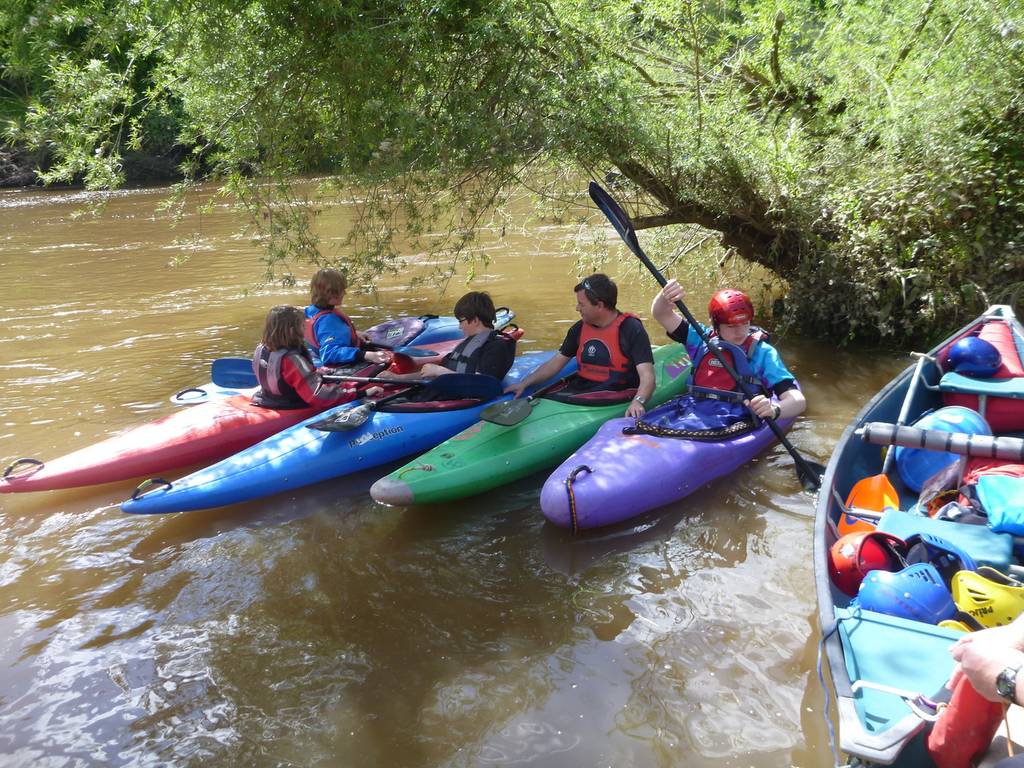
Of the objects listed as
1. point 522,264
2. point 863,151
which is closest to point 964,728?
point 863,151

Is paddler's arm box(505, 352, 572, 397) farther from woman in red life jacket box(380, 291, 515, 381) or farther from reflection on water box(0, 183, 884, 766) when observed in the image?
reflection on water box(0, 183, 884, 766)

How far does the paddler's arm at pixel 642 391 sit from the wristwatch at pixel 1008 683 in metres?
2.98

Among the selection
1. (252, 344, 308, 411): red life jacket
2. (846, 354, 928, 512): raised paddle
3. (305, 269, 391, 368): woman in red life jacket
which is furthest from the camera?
(305, 269, 391, 368): woman in red life jacket

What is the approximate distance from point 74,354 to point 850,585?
722cm

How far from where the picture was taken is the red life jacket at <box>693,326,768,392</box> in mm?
4465

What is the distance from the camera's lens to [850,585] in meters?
2.75

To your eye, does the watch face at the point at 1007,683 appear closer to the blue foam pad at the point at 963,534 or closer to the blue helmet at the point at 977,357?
the blue foam pad at the point at 963,534

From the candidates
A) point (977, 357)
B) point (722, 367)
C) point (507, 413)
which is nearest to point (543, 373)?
point (507, 413)

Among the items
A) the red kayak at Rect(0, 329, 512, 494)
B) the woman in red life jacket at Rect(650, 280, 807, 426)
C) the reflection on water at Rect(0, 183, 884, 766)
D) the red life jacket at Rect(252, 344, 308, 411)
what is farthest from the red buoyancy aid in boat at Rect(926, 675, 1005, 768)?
the red kayak at Rect(0, 329, 512, 494)

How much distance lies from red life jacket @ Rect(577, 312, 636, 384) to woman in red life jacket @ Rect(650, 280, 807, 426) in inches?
13.0

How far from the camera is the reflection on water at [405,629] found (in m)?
2.78

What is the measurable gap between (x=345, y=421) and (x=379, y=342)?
186cm

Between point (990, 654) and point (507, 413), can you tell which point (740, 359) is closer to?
point (507, 413)

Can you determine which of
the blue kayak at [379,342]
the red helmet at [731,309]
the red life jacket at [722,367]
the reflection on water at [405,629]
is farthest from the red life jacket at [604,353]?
the reflection on water at [405,629]
